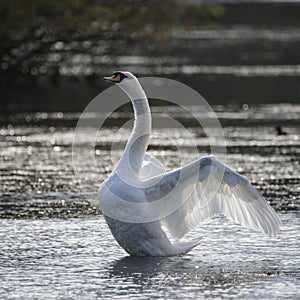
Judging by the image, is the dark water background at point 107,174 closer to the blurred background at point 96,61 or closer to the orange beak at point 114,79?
the blurred background at point 96,61

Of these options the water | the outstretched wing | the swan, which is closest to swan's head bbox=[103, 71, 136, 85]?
the swan

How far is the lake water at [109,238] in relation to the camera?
9570 millimetres

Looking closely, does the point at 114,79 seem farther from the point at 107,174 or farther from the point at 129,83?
the point at 107,174

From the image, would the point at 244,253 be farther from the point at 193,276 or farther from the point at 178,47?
the point at 178,47

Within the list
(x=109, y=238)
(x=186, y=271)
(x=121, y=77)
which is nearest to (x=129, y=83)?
(x=121, y=77)

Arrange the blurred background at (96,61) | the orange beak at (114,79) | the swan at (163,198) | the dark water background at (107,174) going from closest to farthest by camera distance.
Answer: the dark water background at (107,174) < the swan at (163,198) < the orange beak at (114,79) < the blurred background at (96,61)

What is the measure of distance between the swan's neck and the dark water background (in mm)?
923

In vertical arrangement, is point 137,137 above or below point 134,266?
above

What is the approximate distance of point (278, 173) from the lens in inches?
630

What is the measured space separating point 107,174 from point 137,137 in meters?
5.12

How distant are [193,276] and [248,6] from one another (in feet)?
225

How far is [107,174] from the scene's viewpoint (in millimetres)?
16047

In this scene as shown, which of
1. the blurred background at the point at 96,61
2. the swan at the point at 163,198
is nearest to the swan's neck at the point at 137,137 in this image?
the swan at the point at 163,198

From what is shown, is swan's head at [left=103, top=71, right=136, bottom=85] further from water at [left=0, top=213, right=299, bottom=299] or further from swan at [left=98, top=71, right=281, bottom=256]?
water at [left=0, top=213, right=299, bottom=299]
